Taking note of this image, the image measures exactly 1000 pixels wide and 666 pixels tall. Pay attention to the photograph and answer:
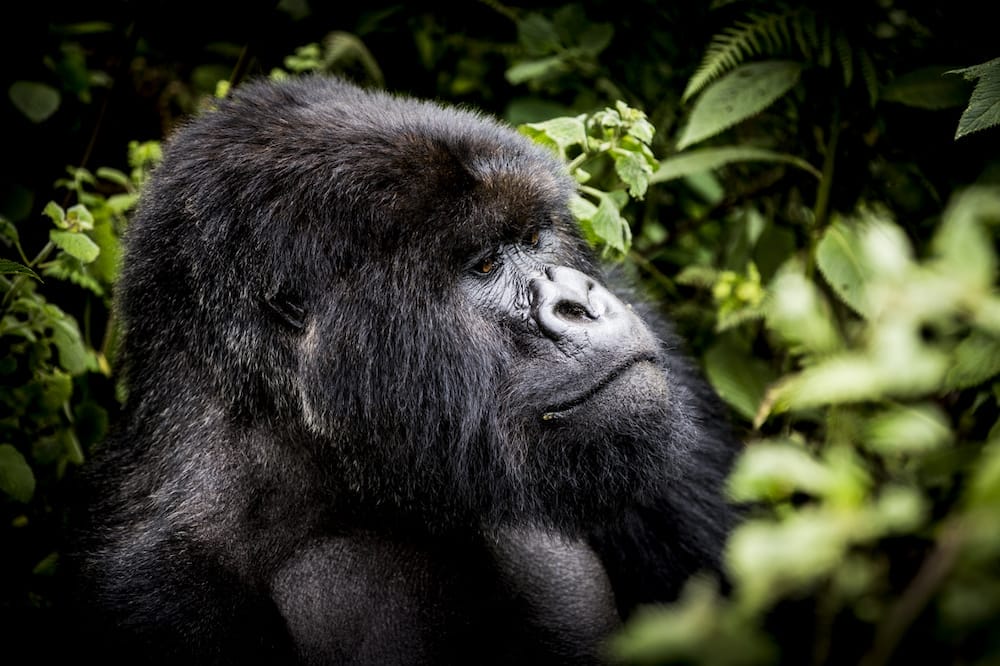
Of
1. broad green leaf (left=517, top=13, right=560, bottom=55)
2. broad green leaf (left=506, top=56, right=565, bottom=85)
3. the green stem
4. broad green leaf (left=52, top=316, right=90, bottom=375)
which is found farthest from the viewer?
broad green leaf (left=517, top=13, right=560, bottom=55)

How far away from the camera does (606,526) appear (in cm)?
234

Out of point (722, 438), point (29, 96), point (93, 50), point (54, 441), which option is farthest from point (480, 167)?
point (93, 50)

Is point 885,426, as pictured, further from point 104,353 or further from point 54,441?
point 104,353

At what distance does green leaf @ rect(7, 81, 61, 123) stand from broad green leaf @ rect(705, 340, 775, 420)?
3.01m

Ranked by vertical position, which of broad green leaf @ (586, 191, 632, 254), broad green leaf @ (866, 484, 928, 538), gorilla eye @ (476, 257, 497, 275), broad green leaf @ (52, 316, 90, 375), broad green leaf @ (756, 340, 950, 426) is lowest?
broad green leaf @ (52, 316, 90, 375)

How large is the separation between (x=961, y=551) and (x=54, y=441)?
2979 mm

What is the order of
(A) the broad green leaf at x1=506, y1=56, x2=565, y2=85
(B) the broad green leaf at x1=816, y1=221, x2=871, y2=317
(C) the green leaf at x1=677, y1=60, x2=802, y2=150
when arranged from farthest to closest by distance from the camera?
(A) the broad green leaf at x1=506, y1=56, x2=565, y2=85
(C) the green leaf at x1=677, y1=60, x2=802, y2=150
(B) the broad green leaf at x1=816, y1=221, x2=871, y2=317

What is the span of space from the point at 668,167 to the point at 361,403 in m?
1.74

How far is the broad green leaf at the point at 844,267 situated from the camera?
9.79ft

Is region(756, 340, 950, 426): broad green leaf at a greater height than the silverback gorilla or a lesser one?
greater

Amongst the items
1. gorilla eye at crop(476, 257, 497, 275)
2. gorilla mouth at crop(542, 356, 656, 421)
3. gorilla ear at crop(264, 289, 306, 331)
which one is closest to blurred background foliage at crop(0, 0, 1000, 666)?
gorilla mouth at crop(542, 356, 656, 421)

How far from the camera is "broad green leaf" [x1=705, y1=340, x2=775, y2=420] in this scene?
333 centimetres

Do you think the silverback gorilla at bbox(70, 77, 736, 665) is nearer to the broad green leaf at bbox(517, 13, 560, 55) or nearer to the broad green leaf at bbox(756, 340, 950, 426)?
the broad green leaf at bbox(756, 340, 950, 426)

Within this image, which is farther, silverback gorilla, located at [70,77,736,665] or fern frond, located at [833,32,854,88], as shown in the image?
fern frond, located at [833,32,854,88]
